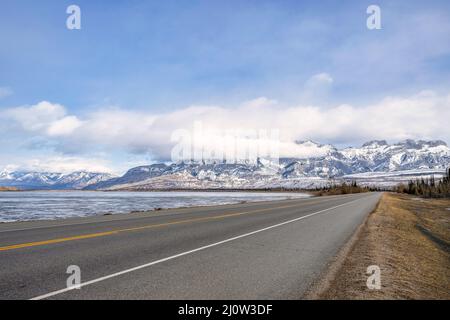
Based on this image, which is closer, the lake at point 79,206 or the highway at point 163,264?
the highway at point 163,264

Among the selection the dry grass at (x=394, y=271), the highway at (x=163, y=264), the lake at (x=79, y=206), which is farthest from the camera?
the lake at (x=79, y=206)

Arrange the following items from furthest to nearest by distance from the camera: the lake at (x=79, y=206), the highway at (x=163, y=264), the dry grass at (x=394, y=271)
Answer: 1. the lake at (x=79, y=206)
2. the dry grass at (x=394, y=271)
3. the highway at (x=163, y=264)

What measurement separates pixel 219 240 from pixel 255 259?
3450 millimetres

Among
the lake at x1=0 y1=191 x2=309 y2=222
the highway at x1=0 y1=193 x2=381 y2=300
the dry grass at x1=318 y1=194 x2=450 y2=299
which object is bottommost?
the lake at x1=0 y1=191 x2=309 y2=222

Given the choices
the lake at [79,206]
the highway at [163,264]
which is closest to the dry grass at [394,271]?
the highway at [163,264]

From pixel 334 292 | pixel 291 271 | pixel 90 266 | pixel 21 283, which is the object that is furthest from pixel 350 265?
pixel 21 283

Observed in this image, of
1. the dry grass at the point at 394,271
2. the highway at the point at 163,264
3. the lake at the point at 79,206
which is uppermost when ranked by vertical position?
the highway at the point at 163,264

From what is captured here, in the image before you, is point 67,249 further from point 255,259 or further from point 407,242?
point 407,242

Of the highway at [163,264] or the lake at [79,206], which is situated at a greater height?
the highway at [163,264]

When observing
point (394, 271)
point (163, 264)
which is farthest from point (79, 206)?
point (394, 271)

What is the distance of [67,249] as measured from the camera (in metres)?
10.9

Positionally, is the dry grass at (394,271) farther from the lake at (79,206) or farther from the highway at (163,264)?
the lake at (79,206)

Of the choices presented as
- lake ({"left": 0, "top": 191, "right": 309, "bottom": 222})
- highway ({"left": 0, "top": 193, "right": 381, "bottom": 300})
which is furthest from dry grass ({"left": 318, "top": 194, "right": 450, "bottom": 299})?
lake ({"left": 0, "top": 191, "right": 309, "bottom": 222})

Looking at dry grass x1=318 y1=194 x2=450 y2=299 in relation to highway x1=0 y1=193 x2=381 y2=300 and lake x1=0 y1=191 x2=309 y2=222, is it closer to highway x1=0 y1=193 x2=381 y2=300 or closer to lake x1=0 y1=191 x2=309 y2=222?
highway x1=0 y1=193 x2=381 y2=300
